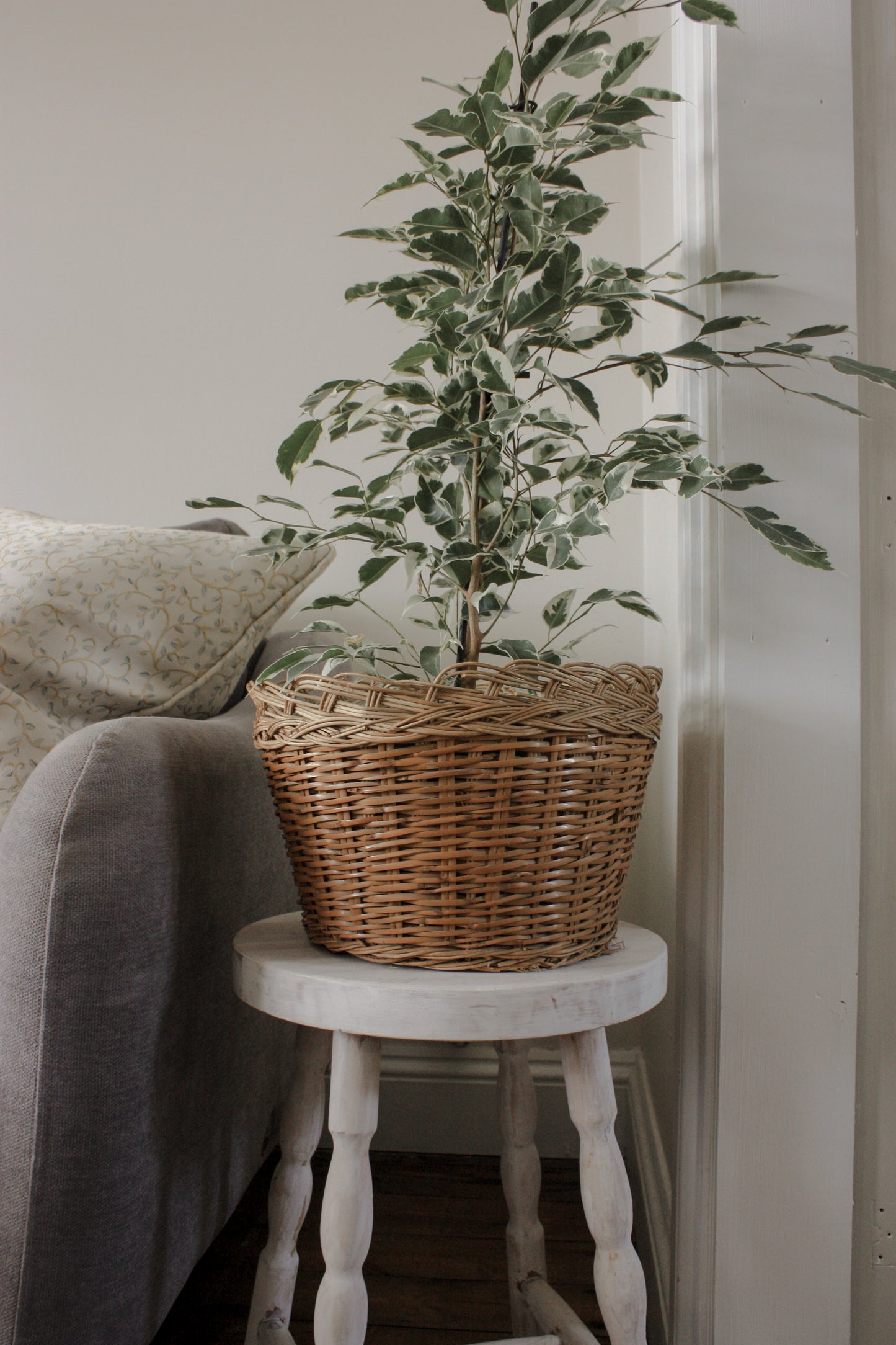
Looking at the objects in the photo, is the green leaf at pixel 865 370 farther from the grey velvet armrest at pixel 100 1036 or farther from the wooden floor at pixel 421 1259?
the wooden floor at pixel 421 1259

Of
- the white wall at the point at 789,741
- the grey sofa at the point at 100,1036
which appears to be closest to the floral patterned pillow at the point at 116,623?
the grey sofa at the point at 100,1036

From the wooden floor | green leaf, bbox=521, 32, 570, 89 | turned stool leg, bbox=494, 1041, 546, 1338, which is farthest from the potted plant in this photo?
the wooden floor

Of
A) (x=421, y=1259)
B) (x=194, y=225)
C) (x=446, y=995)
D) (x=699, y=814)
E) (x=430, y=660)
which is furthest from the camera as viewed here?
(x=194, y=225)

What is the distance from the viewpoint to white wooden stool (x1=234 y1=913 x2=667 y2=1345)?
53 cm

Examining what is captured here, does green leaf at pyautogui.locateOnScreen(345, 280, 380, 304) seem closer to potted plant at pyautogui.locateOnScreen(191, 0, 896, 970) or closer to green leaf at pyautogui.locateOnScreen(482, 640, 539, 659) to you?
potted plant at pyautogui.locateOnScreen(191, 0, 896, 970)

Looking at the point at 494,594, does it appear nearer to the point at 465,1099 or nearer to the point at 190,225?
the point at 465,1099

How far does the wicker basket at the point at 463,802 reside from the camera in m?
0.54

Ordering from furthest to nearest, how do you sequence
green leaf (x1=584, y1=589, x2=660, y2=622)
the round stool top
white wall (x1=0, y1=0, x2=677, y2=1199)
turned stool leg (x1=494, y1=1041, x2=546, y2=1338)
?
white wall (x1=0, y1=0, x2=677, y2=1199) → turned stool leg (x1=494, y1=1041, x2=546, y2=1338) → green leaf (x1=584, y1=589, x2=660, y2=622) → the round stool top

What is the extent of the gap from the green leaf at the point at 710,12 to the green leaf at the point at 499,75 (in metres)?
0.12

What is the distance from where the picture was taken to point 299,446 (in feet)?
2.03

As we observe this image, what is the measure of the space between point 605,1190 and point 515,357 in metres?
0.59

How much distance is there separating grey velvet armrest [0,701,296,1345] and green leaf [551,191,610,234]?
19.1 inches

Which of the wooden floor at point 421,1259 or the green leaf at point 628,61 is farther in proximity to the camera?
the wooden floor at point 421,1259

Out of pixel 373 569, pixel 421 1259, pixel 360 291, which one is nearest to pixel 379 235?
pixel 360 291
